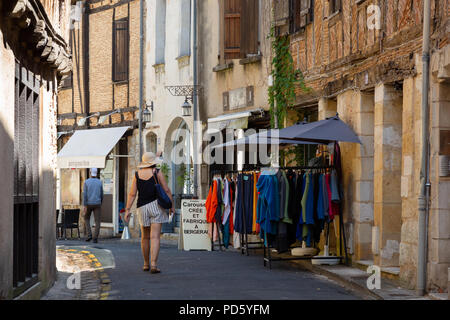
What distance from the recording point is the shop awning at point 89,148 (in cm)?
2689

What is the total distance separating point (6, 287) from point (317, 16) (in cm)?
935

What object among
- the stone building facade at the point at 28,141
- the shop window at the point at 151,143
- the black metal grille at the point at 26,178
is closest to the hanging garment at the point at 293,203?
the stone building facade at the point at 28,141

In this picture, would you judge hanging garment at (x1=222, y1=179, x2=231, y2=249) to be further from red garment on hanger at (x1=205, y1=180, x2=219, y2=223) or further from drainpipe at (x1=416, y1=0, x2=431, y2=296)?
drainpipe at (x1=416, y1=0, x2=431, y2=296)

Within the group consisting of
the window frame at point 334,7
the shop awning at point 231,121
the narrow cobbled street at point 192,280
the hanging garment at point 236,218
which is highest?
the window frame at point 334,7

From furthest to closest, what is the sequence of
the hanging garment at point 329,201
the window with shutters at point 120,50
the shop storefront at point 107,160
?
the window with shutters at point 120,50
the shop storefront at point 107,160
the hanging garment at point 329,201

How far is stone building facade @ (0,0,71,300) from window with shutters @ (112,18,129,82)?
1530 centimetres

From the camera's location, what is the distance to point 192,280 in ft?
37.8

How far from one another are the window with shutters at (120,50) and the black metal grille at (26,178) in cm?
1705

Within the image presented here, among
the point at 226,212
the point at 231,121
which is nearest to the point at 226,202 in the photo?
the point at 226,212

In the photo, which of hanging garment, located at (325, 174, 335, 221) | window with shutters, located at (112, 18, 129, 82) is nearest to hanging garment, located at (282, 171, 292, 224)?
hanging garment, located at (325, 174, 335, 221)

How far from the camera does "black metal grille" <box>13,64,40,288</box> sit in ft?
29.7

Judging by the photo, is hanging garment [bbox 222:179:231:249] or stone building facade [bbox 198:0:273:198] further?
stone building facade [bbox 198:0:273:198]

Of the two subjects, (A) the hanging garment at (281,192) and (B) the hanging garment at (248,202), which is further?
(B) the hanging garment at (248,202)

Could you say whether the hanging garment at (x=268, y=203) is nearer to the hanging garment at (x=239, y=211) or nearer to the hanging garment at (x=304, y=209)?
the hanging garment at (x=304, y=209)
